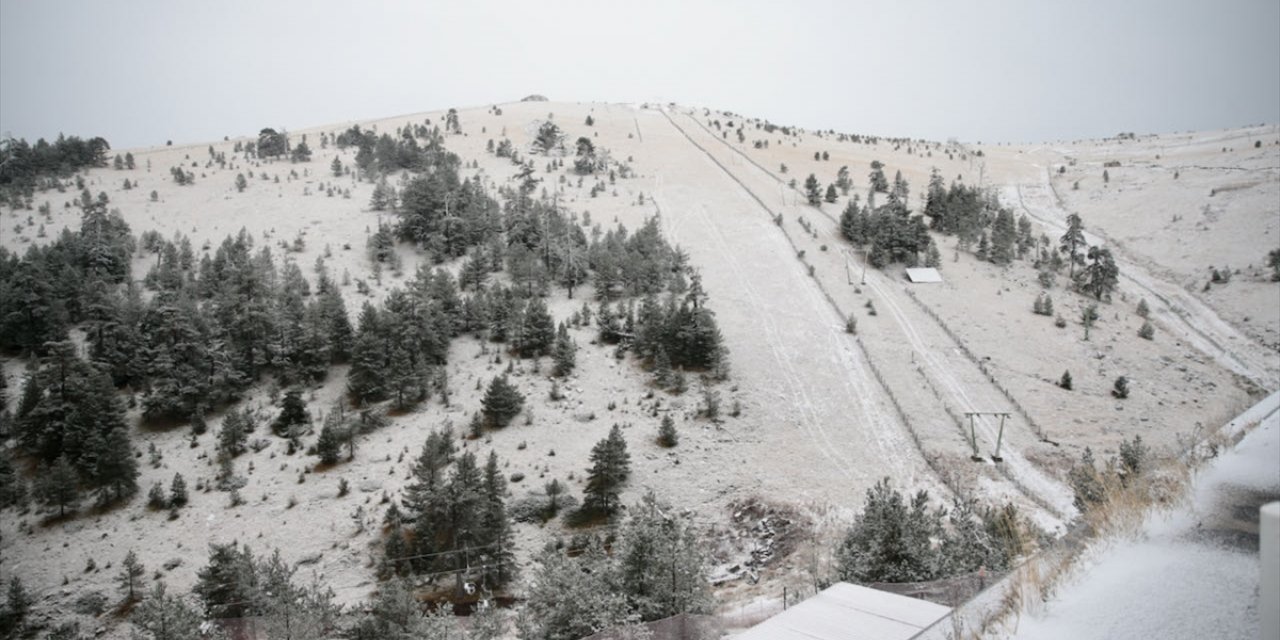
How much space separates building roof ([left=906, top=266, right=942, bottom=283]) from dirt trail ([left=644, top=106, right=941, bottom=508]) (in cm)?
687

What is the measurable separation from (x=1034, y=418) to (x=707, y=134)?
2570 inches

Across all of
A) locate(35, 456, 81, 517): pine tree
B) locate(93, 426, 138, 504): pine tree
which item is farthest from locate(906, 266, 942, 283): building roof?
locate(35, 456, 81, 517): pine tree

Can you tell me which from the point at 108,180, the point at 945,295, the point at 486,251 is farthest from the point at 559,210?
the point at 108,180

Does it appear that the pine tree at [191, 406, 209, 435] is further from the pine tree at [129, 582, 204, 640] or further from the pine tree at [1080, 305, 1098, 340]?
the pine tree at [1080, 305, 1098, 340]

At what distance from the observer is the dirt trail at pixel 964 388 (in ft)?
78.3

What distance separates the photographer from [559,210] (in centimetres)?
5009

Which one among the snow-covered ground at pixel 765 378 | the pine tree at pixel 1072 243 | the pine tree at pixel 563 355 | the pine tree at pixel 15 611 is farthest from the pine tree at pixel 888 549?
the pine tree at pixel 1072 243

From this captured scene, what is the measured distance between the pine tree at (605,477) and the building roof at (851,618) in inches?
667

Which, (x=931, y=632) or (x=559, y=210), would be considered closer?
(x=931, y=632)

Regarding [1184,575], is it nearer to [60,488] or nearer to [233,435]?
[233,435]

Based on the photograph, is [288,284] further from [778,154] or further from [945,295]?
[778,154]

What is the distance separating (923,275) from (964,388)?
14055 millimetres

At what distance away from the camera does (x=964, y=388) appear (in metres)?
31.3

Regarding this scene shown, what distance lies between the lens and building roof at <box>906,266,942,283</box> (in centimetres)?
4306
